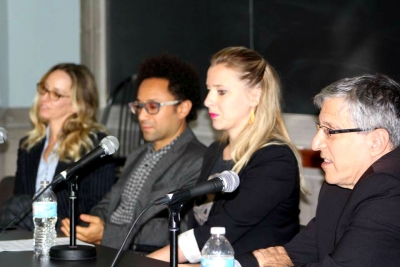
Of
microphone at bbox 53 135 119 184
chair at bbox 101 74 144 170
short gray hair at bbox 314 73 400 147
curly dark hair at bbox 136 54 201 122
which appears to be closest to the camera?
short gray hair at bbox 314 73 400 147

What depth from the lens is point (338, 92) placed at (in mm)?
2496

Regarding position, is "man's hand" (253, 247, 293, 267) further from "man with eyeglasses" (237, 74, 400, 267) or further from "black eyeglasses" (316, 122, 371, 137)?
"black eyeglasses" (316, 122, 371, 137)

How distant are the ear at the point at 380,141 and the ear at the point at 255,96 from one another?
1.02 m

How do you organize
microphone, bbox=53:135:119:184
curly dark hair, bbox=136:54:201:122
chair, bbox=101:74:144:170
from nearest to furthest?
1. microphone, bbox=53:135:119:184
2. curly dark hair, bbox=136:54:201:122
3. chair, bbox=101:74:144:170

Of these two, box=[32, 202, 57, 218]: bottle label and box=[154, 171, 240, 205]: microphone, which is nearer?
box=[154, 171, 240, 205]: microphone

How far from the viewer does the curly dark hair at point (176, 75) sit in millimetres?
4107

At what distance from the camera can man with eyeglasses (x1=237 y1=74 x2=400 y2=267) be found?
2.26m

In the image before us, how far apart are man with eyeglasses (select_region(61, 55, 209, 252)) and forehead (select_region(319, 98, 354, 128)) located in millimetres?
1333

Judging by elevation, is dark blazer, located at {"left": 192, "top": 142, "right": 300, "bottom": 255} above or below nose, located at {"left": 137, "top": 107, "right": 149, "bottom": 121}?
below

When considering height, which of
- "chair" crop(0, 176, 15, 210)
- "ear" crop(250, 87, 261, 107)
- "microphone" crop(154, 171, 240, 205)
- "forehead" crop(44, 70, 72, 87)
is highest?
"ear" crop(250, 87, 261, 107)

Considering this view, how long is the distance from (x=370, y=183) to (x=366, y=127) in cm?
19

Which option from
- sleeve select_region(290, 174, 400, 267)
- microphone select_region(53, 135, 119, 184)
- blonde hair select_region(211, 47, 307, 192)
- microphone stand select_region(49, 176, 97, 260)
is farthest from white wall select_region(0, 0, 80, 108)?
sleeve select_region(290, 174, 400, 267)

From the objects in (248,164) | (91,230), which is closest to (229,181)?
(248,164)

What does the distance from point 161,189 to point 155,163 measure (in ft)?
0.72
